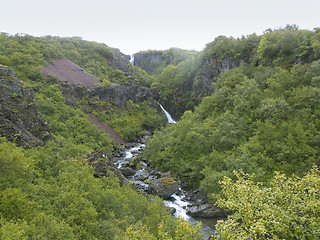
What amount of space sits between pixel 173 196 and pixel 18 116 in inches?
870

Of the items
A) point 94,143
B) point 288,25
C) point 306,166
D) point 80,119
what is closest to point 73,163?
point 94,143

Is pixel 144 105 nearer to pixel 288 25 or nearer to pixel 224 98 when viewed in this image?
pixel 224 98

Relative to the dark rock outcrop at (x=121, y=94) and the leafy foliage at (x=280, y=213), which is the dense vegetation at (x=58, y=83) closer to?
the dark rock outcrop at (x=121, y=94)

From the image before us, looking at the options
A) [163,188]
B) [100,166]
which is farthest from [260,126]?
[100,166]

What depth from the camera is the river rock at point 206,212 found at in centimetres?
2220

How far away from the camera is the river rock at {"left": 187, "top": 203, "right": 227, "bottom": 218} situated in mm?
22203

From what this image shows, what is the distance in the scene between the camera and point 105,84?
61.1 meters

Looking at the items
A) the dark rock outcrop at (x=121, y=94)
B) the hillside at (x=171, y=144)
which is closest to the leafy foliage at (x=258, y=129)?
the hillside at (x=171, y=144)

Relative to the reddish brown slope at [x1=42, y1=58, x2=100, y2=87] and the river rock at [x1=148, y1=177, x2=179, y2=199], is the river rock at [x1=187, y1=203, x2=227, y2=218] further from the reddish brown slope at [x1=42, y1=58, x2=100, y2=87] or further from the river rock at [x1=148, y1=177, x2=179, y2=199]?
the reddish brown slope at [x1=42, y1=58, x2=100, y2=87]

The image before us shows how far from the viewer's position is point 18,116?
66.1ft

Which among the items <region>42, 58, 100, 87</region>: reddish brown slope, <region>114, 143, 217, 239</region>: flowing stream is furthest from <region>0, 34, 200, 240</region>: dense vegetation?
<region>42, 58, 100, 87</region>: reddish brown slope

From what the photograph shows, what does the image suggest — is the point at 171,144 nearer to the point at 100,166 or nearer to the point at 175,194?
the point at 175,194

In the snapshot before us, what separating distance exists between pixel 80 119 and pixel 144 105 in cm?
3256

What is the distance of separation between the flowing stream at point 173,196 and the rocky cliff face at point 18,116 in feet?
51.1
